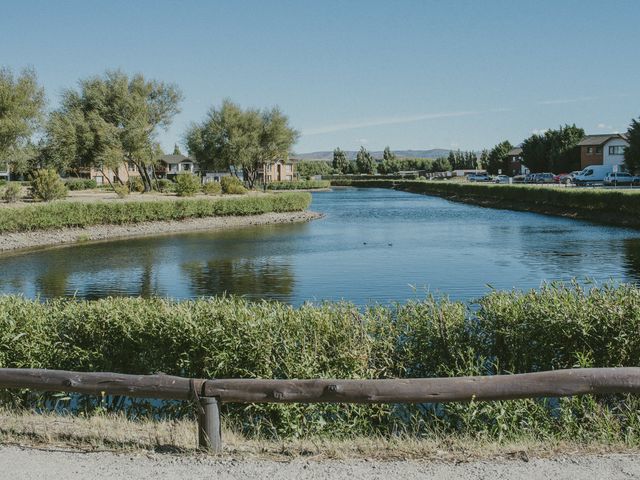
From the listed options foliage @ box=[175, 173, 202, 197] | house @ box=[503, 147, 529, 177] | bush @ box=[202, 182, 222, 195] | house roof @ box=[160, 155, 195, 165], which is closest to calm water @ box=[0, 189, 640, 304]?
foliage @ box=[175, 173, 202, 197]

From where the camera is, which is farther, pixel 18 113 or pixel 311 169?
pixel 311 169

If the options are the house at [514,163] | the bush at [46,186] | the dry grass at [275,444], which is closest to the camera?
the dry grass at [275,444]

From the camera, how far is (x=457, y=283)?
24.5m

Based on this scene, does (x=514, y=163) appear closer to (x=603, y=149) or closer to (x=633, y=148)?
(x=603, y=149)

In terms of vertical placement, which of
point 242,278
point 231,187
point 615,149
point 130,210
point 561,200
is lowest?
point 242,278

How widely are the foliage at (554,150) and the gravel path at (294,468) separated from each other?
111m

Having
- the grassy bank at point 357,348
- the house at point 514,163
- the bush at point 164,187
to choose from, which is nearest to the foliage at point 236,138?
the bush at point 164,187

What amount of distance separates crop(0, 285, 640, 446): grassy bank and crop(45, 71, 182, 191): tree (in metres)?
60.3

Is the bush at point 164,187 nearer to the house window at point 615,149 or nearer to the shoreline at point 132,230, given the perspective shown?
the shoreline at point 132,230

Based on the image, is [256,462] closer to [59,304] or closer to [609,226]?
[59,304]

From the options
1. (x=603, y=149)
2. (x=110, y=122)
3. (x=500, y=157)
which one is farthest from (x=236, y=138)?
(x=500, y=157)

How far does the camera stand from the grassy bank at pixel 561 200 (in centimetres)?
4922

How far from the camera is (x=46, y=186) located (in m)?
52.8

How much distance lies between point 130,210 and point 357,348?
140 feet
